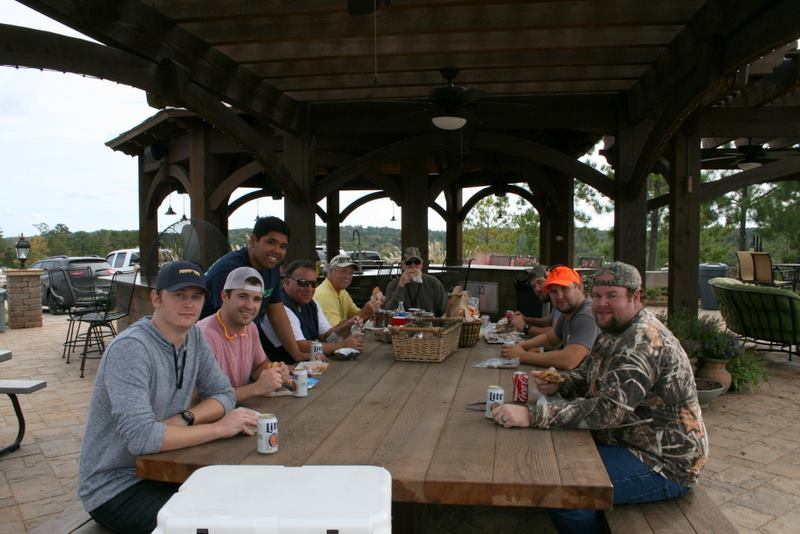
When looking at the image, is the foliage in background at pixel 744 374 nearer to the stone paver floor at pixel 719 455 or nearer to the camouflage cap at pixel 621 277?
the stone paver floor at pixel 719 455

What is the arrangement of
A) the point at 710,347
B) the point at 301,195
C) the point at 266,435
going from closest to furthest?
the point at 266,435
the point at 710,347
the point at 301,195

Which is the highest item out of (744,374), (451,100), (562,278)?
(451,100)

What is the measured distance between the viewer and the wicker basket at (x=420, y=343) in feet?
11.6

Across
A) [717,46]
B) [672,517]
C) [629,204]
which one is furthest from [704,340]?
[672,517]

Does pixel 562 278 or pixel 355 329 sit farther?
pixel 355 329

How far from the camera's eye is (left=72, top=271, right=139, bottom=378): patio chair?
7.80 metres

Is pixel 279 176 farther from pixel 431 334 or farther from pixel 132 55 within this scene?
pixel 431 334

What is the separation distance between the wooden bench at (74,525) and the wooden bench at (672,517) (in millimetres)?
1805

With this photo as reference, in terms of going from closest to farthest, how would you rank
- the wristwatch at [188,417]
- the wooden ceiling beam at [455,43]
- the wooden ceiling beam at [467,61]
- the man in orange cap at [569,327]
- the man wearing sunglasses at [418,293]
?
the wristwatch at [188,417] < the man in orange cap at [569,327] < the wooden ceiling beam at [455,43] < the wooden ceiling beam at [467,61] < the man wearing sunglasses at [418,293]

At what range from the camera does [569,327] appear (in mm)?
3689

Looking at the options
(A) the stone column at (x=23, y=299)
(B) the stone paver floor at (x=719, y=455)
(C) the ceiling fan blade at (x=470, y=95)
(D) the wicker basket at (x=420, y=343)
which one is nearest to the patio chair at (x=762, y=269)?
(B) the stone paver floor at (x=719, y=455)

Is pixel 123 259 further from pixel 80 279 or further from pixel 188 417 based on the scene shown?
pixel 188 417

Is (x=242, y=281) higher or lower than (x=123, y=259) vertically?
higher

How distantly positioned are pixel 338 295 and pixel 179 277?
3.17m
